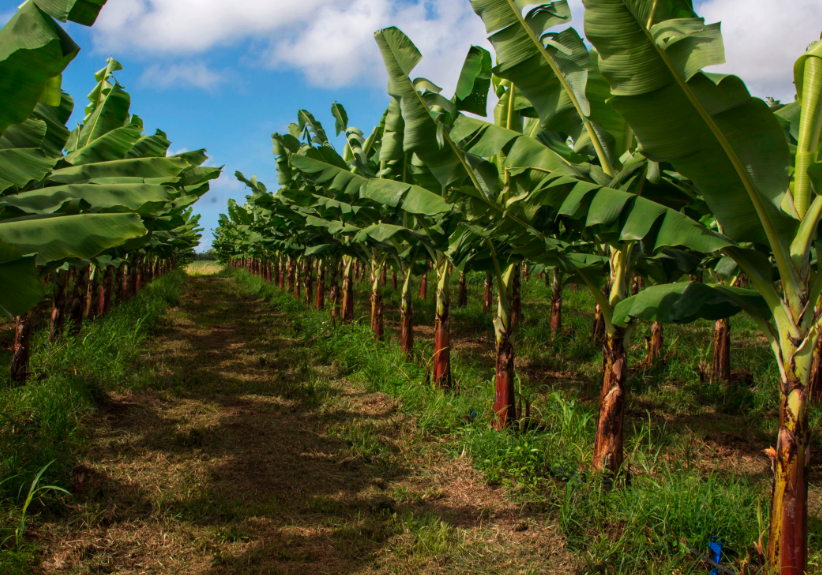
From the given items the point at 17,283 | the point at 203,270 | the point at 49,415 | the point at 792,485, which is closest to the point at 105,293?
the point at 49,415

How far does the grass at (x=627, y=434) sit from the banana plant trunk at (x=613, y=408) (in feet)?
0.68

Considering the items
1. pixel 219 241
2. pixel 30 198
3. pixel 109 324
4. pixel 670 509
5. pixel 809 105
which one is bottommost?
pixel 670 509

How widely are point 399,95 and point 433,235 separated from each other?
1864 millimetres

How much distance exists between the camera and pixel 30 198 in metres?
4.30

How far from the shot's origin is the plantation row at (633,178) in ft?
10.2

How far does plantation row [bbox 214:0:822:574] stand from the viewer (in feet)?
10.2

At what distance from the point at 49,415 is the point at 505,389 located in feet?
15.7

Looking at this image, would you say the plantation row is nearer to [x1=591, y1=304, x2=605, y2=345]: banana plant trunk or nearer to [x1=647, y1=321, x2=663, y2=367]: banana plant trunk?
[x1=647, y1=321, x2=663, y2=367]: banana plant trunk

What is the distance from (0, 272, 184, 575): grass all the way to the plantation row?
4199mm

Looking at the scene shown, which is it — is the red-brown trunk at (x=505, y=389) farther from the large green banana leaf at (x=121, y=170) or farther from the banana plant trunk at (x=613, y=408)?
the large green banana leaf at (x=121, y=170)

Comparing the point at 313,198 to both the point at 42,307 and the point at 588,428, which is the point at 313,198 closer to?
the point at 588,428

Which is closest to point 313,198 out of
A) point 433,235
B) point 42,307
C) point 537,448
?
point 433,235

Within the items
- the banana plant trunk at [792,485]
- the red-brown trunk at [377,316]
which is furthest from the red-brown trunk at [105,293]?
the banana plant trunk at [792,485]

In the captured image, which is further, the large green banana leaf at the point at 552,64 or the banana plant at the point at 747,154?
the large green banana leaf at the point at 552,64
